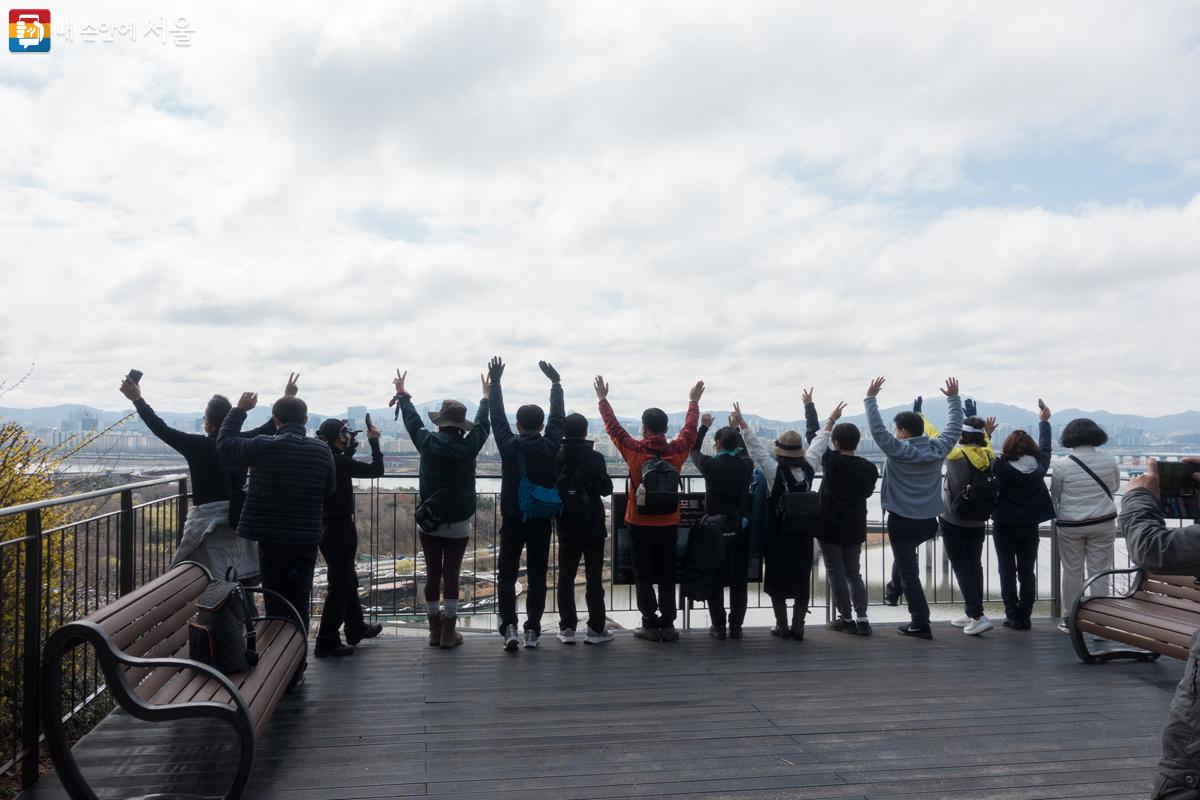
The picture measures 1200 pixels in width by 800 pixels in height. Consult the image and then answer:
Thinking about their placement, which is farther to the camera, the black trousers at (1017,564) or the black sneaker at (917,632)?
the black trousers at (1017,564)

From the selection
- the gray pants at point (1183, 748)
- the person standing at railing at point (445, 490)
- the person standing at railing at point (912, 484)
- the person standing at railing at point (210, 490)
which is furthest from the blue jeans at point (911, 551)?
the person standing at railing at point (210, 490)

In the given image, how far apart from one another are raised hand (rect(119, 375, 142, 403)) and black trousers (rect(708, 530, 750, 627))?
14.9 ft

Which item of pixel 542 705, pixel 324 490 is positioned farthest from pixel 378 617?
pixel 542 705

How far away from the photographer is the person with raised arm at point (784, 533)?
23.1ft

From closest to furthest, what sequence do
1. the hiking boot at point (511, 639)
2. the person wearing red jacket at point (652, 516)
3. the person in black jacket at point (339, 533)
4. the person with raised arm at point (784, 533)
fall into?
1. the person in black jacket at point (339, 533)
2. the hiking boot at point (511, 639)
3. the person wearing red jacket at point (652, 516)
4. the person with raised arm at point (784, 533)

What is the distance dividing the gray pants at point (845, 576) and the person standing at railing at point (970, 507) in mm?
829

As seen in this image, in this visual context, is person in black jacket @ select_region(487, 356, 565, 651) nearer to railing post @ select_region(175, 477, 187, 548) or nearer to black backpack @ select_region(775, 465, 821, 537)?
black backpack @ select_region(775, 465, 821, 537)

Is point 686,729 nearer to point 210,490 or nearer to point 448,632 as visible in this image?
point 448,632

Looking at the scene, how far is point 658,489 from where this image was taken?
6656 mm

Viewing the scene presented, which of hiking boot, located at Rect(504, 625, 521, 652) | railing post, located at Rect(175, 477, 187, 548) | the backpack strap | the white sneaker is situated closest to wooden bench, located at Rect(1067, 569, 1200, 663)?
the backpack strap

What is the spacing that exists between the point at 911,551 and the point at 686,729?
3302mm

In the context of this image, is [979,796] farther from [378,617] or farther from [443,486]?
[378,617]

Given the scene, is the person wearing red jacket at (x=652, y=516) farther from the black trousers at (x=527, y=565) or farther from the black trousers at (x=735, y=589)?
the black trousers at (x=527, y=565)

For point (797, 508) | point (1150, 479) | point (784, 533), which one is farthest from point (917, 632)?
point (1150, 479)
